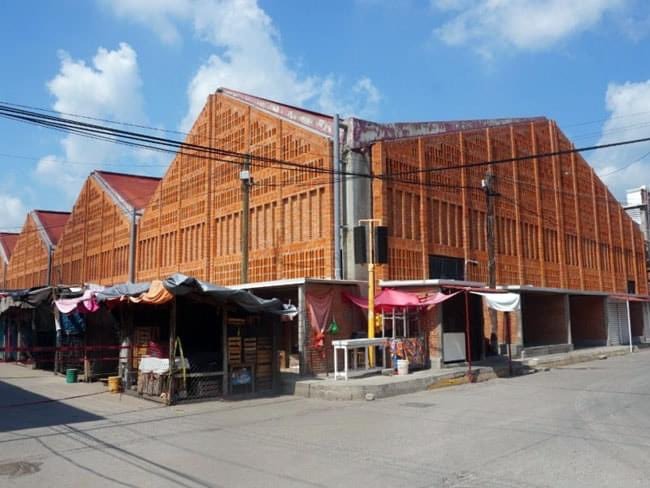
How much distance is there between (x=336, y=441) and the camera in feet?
33.7

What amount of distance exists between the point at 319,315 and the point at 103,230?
96.5 feet

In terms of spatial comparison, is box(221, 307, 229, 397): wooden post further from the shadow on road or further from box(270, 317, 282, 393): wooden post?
the shadow on road

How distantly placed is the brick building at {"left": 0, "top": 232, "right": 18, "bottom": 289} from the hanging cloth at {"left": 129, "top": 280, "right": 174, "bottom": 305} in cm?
5778

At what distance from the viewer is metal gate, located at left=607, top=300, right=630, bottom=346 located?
36.4 metres

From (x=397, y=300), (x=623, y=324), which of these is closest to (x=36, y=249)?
(x=397, y=300)

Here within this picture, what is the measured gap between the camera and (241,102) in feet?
107

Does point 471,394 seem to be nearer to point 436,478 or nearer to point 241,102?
point 436,478

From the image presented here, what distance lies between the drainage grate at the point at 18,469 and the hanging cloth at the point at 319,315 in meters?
12.2

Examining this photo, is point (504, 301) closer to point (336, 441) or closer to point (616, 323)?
point (336, 441)

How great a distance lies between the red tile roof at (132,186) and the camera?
43.4 meters

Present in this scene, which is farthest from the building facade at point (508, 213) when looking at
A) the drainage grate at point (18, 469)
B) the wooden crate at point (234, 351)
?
the drainage grate at point (18, 469)

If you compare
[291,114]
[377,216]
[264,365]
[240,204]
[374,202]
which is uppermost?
[291,114]

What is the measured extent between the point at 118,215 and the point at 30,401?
1142 inches

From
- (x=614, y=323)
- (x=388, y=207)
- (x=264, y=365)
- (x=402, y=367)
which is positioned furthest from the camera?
(x=614, y=323)
